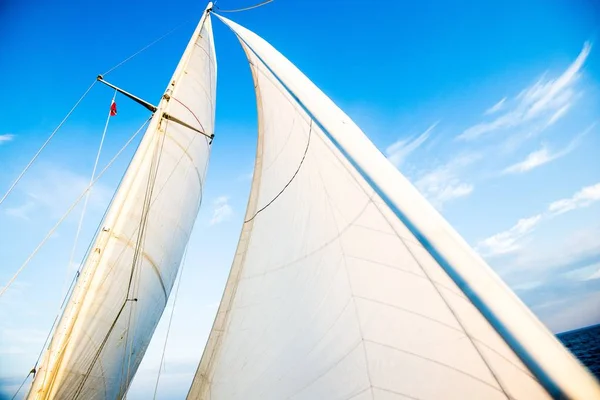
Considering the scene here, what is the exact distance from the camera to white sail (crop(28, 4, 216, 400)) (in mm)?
3240

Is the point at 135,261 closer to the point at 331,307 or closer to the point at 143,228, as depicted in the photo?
the point at 143,228

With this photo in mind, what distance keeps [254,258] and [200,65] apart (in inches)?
235

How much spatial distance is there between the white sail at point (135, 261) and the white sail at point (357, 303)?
5.13 feet

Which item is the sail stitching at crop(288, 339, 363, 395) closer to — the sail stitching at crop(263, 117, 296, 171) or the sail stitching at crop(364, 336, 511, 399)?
the sail stitching at crop(364, 336, 511, 399)

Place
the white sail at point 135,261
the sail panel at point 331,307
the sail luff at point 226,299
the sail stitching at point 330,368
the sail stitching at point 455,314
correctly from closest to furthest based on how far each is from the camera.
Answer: the sail stitching at point 455,314 → the sail panel at point 331,307 → the sail stitching at point 330,368 → the sail luff at point 226,299 → the white sail at point 135,261

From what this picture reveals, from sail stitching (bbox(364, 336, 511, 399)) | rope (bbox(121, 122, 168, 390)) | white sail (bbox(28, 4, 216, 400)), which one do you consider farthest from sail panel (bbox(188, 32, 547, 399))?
rope (bbox(121, 122, 168, 390))

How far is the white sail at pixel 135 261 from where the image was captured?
3.24 meters

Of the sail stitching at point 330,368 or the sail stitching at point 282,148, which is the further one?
the sail stitching at point 282,148

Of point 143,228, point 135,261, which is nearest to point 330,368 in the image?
point 135,261

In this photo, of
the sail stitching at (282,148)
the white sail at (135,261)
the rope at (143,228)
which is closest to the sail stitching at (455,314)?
the sail stitching at (282,148)

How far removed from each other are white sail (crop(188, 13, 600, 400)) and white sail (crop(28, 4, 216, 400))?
5.13 feet

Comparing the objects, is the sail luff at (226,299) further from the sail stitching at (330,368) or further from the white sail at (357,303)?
the sail stitching at (330,368)

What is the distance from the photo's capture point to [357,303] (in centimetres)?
222

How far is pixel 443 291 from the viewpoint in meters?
1.93
